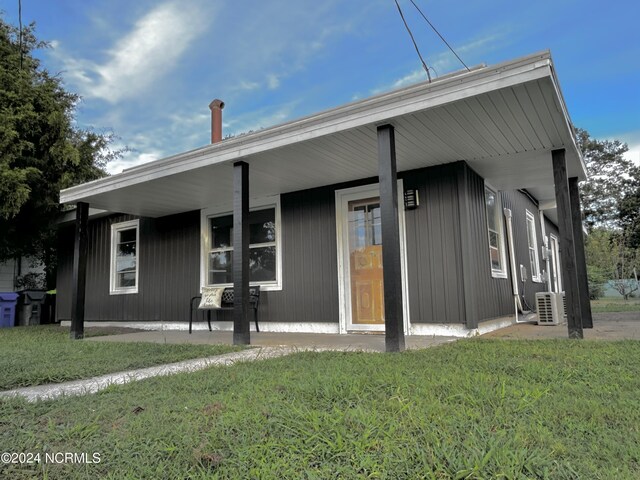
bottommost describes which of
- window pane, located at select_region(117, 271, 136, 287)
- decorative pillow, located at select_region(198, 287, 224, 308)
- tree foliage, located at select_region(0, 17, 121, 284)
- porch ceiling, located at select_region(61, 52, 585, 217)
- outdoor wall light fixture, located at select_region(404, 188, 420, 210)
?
decorative pillow, located at select_region(198, 287, 224, 308)

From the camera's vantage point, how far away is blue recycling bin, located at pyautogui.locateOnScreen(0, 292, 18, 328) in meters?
10.6

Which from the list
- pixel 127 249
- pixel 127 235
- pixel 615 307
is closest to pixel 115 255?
pixel 127 249

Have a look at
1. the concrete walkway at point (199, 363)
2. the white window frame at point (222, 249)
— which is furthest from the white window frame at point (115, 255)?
the concrete walkway at point (199, 363)

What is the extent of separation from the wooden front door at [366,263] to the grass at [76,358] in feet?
7.26

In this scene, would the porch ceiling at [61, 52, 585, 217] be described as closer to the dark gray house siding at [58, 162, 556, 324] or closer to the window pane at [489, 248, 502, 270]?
the dark gray house siding at [58, 162, 556, 324]

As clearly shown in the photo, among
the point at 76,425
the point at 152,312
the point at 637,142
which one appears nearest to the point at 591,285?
the point at 637,142

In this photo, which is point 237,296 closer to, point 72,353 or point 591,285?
point 72,353

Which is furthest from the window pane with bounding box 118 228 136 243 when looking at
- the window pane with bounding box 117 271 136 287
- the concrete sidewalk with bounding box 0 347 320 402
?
the concrete sidewalk with bounding box 0 347 320 402

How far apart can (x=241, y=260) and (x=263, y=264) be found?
226 cm

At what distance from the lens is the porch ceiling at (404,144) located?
3820 mm

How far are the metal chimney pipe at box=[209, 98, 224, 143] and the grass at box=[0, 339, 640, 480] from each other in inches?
292

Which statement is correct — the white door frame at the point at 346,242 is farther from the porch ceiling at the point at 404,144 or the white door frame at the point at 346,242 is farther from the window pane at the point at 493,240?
the window pane at the point at 493,240

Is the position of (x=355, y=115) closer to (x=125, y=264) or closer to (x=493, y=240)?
(x=493, y=240)

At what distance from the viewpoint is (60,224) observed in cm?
1013
